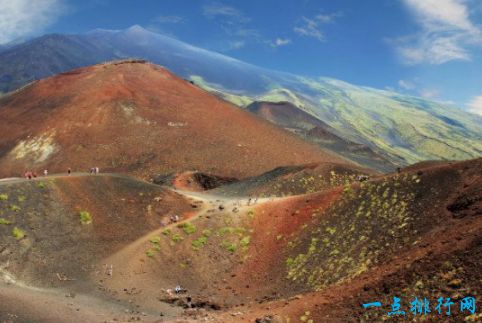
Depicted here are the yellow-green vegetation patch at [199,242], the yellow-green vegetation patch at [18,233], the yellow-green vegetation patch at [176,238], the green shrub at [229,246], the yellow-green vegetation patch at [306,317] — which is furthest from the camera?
the yellow-green vegetation patch at [176,238]

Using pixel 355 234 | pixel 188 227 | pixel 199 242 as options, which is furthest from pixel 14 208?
pixel 355 234

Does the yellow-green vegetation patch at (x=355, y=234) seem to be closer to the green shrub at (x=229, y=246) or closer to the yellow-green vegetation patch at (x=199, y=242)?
the green shrub at (x=229, y=246)

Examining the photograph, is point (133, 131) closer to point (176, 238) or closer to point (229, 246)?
point (176, 238)

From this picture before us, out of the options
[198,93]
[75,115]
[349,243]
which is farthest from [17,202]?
[198,93]

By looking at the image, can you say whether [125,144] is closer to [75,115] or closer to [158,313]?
[75,115]

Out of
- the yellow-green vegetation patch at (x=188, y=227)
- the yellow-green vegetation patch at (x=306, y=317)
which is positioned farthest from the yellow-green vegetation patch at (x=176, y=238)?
the yellow-green vegetation patch at (x=306, y=317)

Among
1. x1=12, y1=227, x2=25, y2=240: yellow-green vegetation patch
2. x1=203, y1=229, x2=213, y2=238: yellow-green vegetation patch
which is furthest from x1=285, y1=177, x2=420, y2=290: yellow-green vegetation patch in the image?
x1=12, y1=227, x2=25, y2=240: yellow-green vegetation patch

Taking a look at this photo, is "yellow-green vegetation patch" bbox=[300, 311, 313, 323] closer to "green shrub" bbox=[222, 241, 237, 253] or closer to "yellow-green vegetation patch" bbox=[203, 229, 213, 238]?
"green shrub" bbox=[222, 241, 237, 253]

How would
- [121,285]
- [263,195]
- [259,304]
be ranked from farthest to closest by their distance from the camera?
[263,195]
[121,285]
[259,304]
